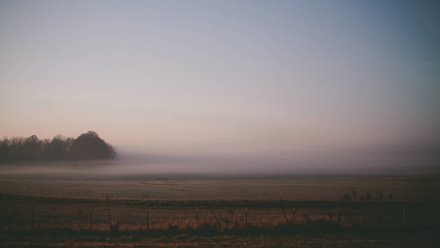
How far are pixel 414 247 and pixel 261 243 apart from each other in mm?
8631

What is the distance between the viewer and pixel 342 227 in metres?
25.6

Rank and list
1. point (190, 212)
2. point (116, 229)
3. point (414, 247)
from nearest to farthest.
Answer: point (414, 247)
point (116, 229)
point (190, 212)

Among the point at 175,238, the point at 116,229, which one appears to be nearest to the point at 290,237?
the point at 175,238

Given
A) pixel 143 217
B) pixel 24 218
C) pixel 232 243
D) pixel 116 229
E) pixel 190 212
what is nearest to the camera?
pixel 232 243

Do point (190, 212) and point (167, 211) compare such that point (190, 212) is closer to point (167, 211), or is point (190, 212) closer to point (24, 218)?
point (167, 211)

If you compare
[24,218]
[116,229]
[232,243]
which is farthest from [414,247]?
[24,218]

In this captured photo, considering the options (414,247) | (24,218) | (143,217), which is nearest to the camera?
(414,247)

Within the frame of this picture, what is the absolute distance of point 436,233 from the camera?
23719mm

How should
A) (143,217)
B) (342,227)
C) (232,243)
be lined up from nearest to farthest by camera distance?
(232,243) → (342,227) → (143,217)

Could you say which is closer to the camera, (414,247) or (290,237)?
(414,247)

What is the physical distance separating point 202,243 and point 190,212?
58.5 ft

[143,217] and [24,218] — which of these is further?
[143,217]

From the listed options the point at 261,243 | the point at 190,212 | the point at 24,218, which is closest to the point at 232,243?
the point at 261,243

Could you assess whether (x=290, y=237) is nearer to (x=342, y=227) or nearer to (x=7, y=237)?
(x=342, y=227)
